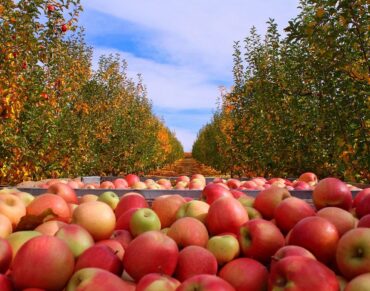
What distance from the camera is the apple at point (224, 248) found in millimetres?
2021

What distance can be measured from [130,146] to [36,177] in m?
7.56

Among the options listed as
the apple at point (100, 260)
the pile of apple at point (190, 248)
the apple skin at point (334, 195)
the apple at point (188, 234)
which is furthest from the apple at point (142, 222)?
the apple skin at point (334, 195)

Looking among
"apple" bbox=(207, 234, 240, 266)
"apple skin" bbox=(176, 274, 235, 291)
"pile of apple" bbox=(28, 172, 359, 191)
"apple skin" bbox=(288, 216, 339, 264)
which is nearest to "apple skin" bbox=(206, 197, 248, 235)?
"apple" bbox=(207, 234, 240, 266)

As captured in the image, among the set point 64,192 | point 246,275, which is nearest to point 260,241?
point 246,275

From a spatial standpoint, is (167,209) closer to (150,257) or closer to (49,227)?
(49,227)

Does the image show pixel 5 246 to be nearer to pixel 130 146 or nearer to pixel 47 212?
pixel 47 212

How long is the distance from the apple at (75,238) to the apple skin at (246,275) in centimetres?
65

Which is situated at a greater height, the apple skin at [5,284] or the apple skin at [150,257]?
the apple skin at [150,257]

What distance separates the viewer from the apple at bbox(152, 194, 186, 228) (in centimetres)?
264

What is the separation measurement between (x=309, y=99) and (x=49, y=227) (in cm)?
723

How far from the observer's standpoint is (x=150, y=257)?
6.07 ft

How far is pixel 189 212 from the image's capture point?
99.8 inches

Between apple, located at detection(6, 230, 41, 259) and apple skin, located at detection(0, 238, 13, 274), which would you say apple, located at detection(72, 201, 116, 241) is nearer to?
apple, located at detection(6, 230, 41, 259)

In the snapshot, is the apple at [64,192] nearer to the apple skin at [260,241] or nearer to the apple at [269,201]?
the apple at [269,201]
